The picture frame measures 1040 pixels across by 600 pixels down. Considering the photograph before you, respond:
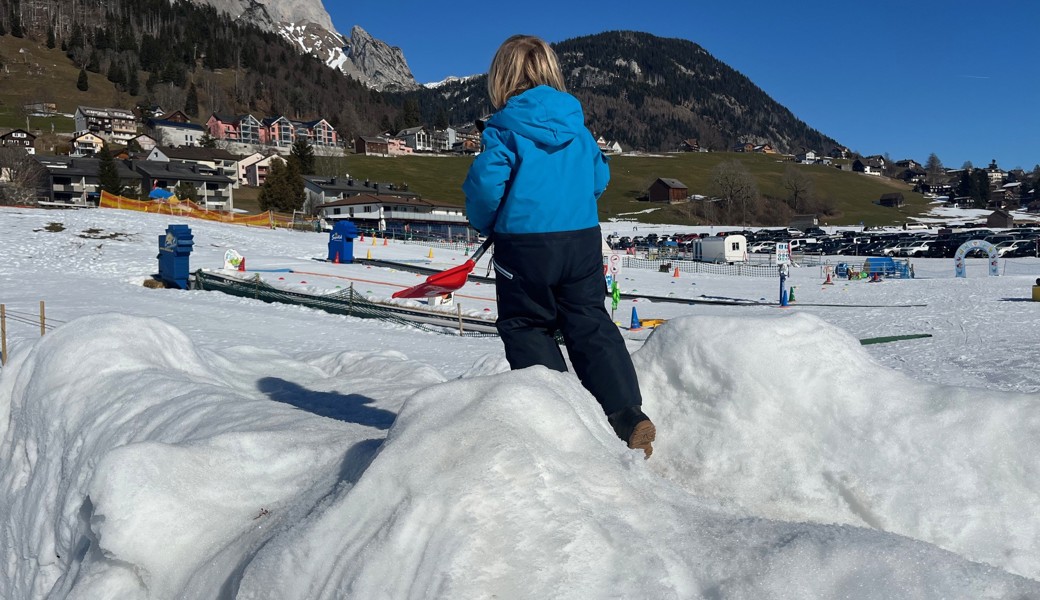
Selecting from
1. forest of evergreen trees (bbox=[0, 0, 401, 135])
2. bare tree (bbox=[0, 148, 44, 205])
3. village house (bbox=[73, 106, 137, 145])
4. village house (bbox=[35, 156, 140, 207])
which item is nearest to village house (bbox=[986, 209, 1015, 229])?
village house (bbox=[35, 156, 140, 207])

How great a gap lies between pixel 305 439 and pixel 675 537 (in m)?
1.57

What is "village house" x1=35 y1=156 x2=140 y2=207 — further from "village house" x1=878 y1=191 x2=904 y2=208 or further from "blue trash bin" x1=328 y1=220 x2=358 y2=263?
"village house" x1=878 y1=191 x2=904 y2=208

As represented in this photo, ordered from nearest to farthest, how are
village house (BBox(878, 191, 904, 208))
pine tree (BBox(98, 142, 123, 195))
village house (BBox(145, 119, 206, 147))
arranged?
pine tree (BBox(98, 142, 123, 195)) → village house (BBox(145, 119, 206, 147)) → village house (BBox(878, 191, 904, 208))

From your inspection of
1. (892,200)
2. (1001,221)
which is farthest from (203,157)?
(892,200)

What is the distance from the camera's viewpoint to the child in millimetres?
3223

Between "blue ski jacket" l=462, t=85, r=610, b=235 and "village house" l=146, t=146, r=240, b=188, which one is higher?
"village house" l=146, t=146, r=240, b=188

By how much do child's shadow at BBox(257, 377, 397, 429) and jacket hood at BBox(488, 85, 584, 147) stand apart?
1798 mm

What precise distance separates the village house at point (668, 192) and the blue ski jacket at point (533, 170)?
444 ft

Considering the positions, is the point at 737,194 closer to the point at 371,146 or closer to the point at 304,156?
the point at 304,156

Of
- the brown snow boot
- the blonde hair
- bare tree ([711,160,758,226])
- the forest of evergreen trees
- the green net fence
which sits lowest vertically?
the green net fence

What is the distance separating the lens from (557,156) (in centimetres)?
331

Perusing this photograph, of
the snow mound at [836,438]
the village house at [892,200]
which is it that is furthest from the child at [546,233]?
the village house at [892,200]

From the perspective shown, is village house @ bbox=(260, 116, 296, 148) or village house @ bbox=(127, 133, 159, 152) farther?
village house @ bbox=(260, 116, 296, 148)

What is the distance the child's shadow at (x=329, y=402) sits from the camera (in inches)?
173
